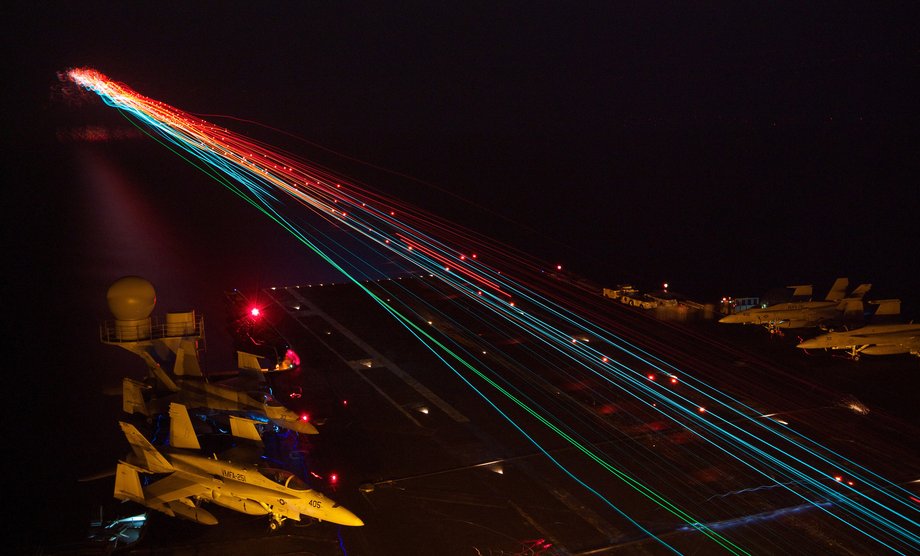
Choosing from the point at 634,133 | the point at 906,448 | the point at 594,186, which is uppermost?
the point at 634,133

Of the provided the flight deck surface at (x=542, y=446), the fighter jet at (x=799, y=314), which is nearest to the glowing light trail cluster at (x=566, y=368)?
the flight deck surface at (x=542, y=446)

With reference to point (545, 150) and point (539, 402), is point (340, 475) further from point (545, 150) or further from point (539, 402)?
point (545, 150)

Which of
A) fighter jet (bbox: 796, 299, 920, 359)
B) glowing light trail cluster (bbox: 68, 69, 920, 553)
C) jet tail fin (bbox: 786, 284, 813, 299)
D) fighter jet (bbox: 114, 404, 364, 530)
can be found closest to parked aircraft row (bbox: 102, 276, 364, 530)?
fighter jet (bbox: 114, 404, 364, 530)

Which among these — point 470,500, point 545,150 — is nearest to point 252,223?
point 470,500

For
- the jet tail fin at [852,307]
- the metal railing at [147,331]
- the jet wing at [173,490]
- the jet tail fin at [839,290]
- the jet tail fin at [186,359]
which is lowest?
the jet wing at [173,490]

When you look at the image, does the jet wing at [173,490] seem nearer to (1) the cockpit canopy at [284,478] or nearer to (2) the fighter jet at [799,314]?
(1) the cockpit canopy at [284,478]

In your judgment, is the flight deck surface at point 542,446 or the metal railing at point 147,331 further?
the metal railing at point 147,331
